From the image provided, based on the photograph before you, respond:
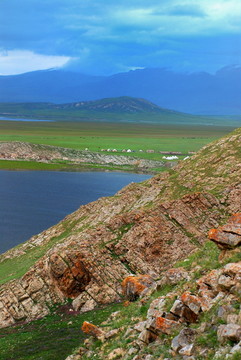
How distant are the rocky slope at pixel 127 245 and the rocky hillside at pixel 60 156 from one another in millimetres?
107341

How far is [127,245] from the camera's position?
116 ft

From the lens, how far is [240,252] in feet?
61.4

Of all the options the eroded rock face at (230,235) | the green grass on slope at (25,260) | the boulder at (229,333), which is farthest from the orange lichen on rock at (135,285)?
the green grass on slope at (25,260)

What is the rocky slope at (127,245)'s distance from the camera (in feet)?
108

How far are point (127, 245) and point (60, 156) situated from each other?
12756cm

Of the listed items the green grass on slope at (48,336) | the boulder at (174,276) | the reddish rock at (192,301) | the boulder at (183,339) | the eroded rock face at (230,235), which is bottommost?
the green grass on slope at (48,336)

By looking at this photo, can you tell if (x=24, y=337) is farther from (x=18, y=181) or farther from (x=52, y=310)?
(x=18, y=181)

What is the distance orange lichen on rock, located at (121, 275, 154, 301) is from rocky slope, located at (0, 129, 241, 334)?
7.34 m

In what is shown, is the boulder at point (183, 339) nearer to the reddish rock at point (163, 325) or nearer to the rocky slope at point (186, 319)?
the rocky slope at point (186, 319)

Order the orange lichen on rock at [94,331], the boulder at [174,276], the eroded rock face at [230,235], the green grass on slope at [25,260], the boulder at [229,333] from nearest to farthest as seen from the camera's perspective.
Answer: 1. the boulder at [229,333]
2. the eroded rock face at [230,235]
3. the orange lichen on rock at [94,331]
4. the boulder at [174,276]
5. the green grass on slope at [25,260]

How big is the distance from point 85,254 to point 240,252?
16.7 metres

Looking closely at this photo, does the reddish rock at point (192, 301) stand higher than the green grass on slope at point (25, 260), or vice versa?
the reddish rock at point (192, 301)

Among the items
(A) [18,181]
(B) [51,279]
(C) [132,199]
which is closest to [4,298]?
(B) [51,279]

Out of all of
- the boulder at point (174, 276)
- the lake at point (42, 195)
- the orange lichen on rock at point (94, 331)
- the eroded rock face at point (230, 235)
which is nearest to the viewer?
the eroded rock face at point (230, 235)
